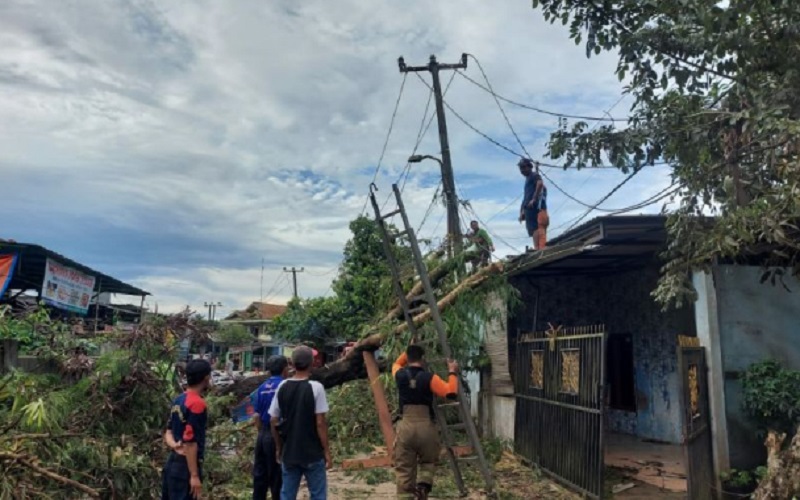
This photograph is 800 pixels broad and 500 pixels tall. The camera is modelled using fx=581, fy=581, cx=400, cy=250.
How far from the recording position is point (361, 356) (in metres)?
9.68

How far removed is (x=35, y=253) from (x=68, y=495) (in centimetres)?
793

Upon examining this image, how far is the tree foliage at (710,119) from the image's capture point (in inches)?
185

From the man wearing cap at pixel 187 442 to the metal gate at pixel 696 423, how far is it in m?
4.54

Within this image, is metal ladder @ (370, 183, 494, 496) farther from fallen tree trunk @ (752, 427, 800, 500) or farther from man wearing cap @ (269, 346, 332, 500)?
fallen tree trunk @ (752, 427, 800, 500)

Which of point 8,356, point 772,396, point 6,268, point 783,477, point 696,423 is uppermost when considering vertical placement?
point 6,268

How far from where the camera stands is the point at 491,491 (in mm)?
6500

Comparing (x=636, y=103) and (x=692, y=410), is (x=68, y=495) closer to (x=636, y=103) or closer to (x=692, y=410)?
(x=692, y=410)

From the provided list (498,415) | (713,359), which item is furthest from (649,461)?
(713,359)

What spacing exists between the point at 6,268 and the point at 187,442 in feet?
28.0

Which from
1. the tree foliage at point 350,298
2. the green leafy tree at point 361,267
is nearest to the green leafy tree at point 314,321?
the tree foliage at point 350,298

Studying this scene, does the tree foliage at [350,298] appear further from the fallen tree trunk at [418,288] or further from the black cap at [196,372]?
the black cap at [196,372]

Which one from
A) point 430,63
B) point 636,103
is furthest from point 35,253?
point 636,103

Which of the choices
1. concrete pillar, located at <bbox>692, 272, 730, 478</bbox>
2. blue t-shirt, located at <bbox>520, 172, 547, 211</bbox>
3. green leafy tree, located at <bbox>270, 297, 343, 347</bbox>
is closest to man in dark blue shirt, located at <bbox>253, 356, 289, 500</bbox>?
concrete pillar, located at <bbox>692, 272, 730, 478</bbox>

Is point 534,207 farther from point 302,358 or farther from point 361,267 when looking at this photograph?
point 361,267
